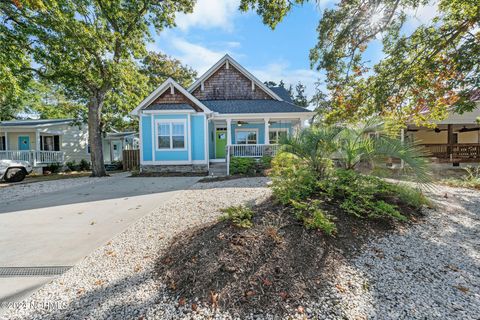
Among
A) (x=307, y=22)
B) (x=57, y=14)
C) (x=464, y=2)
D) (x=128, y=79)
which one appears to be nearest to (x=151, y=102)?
(x=128, y=79)

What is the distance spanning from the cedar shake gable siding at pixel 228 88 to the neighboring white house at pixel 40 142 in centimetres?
1207

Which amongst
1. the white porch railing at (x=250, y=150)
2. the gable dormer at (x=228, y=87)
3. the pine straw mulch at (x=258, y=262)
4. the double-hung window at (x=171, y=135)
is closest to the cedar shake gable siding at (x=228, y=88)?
the gable dormer at (x=228, y=87)

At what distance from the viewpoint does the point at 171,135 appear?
12516 millimetres

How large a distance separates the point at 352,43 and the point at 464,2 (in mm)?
3090

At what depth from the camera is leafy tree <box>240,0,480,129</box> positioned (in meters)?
5.98

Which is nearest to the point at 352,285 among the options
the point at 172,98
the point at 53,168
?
the point at 172,98

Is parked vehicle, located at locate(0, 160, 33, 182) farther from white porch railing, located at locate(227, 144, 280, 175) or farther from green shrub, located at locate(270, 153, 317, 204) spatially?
green shrub, located at locate(270, 153, 317, 204)

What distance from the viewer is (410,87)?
7230mm

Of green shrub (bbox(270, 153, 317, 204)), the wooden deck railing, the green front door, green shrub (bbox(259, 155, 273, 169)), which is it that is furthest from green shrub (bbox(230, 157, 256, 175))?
the wooden deck railing

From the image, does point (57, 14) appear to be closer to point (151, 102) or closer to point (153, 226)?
point (151, 102)

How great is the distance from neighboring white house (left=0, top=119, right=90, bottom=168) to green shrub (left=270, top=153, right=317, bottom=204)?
19285 millimetres

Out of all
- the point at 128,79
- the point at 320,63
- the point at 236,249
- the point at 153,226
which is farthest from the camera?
the point at 128,79

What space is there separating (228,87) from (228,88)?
0.07 metres

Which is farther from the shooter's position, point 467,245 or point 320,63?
point 320,63
